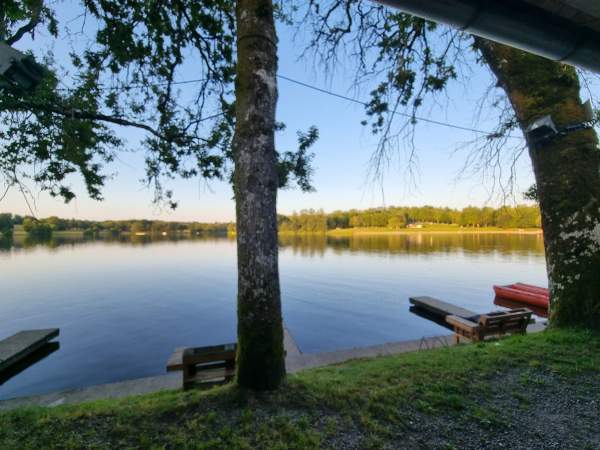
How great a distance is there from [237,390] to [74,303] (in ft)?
65.5

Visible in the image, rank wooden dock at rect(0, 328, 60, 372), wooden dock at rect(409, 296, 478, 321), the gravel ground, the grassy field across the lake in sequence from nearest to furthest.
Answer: the gravel ground, wooden dock at rect(0, 328, 60, 372), wooden dock at rect(409, 296, 478, 321), the grassy field across the lake

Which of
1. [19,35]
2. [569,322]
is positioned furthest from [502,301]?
[19,35]

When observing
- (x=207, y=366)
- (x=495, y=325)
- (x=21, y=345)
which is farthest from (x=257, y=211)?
(x=21, y=345)

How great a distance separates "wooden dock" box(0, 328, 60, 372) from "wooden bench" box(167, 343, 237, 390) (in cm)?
794

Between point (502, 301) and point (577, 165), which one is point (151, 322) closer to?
point (577, 165)

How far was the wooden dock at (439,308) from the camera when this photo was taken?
39.4ft

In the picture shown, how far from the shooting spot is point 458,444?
2.18 meters

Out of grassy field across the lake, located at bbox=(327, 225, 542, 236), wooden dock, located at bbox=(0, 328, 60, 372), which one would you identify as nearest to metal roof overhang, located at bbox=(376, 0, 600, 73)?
wooden dock, located at bbox=(0, 328, 60, 372)

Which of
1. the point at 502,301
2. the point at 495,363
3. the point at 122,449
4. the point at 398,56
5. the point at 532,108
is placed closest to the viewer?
the point at 122,449

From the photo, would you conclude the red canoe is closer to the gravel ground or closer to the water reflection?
the gravel ground

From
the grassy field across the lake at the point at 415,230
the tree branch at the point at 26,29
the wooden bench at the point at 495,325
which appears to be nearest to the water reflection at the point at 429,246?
the grassy field across the lake at the point at 415,230

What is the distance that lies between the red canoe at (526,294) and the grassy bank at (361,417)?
13.9 meters

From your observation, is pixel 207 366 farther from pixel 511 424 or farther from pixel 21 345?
pixel 21 345

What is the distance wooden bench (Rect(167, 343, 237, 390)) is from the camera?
4.13 meters
